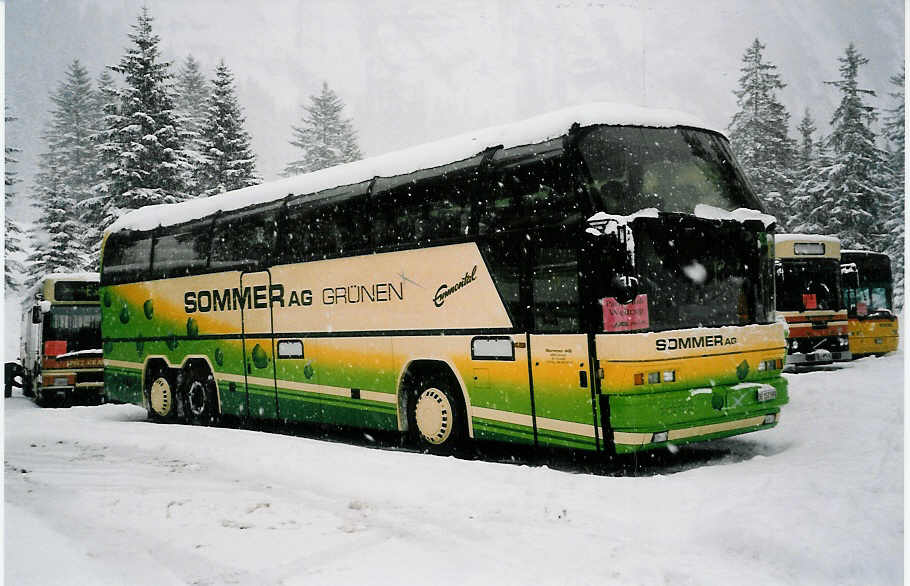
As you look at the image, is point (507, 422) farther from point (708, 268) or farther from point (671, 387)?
point (708, 268)

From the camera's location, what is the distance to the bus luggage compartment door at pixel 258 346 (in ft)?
43.5

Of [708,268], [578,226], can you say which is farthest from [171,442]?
[708,268]

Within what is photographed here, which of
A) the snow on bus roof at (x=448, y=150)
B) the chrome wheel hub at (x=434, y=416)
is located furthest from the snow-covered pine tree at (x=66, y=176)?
the chrome wheel hub at (x=434, y=416)

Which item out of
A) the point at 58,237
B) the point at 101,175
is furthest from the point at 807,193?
the point at 58,237

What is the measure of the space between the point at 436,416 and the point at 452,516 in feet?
12.1

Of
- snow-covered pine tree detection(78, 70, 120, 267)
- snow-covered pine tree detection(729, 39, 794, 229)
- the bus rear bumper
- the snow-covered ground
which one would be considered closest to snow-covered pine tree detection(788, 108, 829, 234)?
snow-covered pine tree detection(729, 39, 794, 229)

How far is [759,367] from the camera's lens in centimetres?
924

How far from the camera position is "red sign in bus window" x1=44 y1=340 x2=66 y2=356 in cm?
2016

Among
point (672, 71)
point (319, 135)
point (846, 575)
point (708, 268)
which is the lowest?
point (846, 575)

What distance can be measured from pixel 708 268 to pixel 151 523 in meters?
6.08

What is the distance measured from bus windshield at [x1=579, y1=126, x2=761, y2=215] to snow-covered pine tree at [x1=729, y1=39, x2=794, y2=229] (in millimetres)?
34543

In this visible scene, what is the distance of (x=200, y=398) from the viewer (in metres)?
14.9

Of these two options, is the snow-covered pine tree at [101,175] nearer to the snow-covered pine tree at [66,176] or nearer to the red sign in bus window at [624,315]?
the snow-covered pine tree at [66,176]

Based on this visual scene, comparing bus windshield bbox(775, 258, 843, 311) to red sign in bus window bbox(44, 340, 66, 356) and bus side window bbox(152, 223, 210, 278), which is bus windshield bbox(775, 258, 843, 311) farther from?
red sign in bus window bbox(44, 340, 66, 356)
